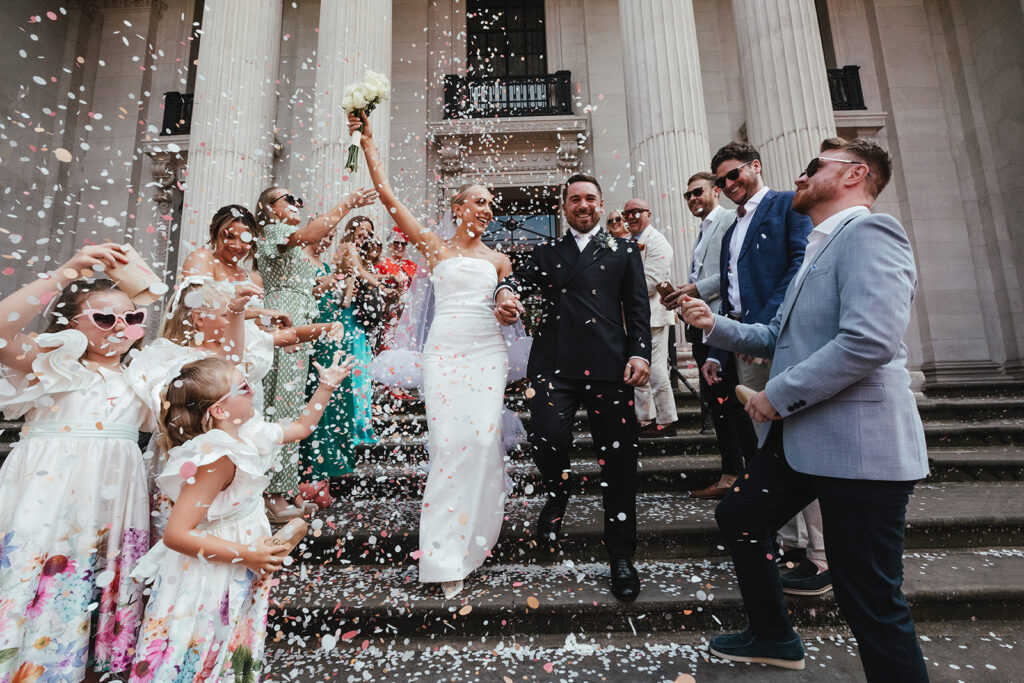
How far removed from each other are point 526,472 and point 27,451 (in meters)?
2.80

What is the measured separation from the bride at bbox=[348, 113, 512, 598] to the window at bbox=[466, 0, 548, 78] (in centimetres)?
947

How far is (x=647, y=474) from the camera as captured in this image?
3.71 meters

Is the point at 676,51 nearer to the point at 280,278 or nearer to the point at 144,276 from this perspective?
the point at 280,278

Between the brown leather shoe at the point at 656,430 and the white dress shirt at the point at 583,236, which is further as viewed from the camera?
the brown leather shoe at the point at 656,430

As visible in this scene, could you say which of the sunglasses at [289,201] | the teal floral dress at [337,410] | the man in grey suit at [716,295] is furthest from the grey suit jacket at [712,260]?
the sunglasses at [289,201]

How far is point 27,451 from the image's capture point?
5.87 ft

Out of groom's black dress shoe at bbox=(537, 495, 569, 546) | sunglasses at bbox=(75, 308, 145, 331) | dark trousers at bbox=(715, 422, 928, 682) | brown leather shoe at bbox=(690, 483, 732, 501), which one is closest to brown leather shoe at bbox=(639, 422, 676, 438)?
brown leather shoe at bbox=(690, 483, 732, 501)

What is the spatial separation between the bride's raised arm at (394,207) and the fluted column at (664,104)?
15.0ft

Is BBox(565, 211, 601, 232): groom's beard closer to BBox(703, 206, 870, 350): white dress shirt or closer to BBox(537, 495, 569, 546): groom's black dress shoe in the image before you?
BBox(703, 206, 870, 350): white dress shirt

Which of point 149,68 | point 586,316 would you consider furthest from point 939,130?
point 149,68

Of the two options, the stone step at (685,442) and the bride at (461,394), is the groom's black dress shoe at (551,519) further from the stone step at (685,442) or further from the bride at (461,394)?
the stone step at (685,442)

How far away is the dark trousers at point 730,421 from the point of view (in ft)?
9.83

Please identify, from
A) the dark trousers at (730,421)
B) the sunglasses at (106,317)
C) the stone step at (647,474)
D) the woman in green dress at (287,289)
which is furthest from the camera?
the stone step at (647,474)

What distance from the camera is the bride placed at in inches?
99.6
